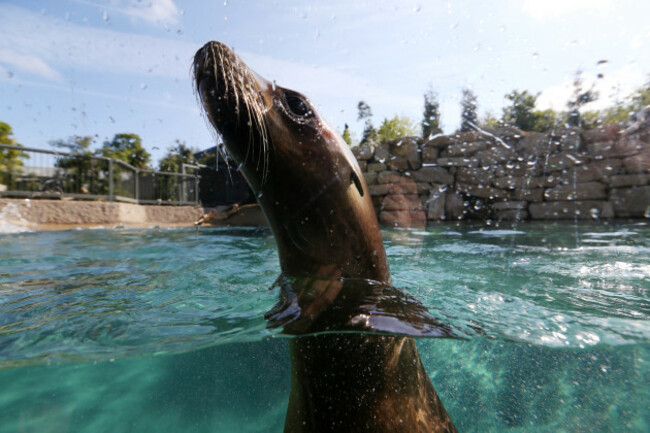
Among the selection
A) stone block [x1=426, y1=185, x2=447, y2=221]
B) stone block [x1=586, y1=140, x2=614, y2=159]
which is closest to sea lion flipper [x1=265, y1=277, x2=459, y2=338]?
stone block [x1=426, y1=185, x2=447, y2=221]

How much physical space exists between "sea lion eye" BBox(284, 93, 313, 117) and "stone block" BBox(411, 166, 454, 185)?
33.0 feet

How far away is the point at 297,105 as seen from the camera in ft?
6.50

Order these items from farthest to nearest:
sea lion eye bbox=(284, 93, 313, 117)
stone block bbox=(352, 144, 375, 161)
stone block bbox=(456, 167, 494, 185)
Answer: stone block bbox=(352, 144, 375, 161)
stone block bbox=(456, 167, 494, 185)
sea lion eye bbox=(284, 93, 313, 117)

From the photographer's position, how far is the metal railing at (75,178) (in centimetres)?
1166

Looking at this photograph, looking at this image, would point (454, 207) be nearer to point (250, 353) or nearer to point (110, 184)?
point (250, 353)

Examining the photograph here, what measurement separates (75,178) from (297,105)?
1402cm

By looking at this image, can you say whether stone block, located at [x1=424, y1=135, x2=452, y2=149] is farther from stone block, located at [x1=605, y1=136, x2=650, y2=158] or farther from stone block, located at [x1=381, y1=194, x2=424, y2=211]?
Result: stone block, located at [x1=605, y1=136, x2=650, y2=158]

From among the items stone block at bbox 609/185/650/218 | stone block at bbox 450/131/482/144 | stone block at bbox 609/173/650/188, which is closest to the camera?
stone block at bbox 609/185/650/218

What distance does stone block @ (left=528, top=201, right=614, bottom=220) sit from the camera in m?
9.30

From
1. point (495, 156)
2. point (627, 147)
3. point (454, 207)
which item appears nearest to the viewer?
point (627, 147)

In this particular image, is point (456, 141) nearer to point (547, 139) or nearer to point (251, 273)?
point (547, 139)

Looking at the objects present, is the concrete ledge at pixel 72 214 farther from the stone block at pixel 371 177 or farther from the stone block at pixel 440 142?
the stone block at pixel 440 142

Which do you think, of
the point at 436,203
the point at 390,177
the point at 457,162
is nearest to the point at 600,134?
the point at 457,162

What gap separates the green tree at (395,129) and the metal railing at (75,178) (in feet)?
31.8
